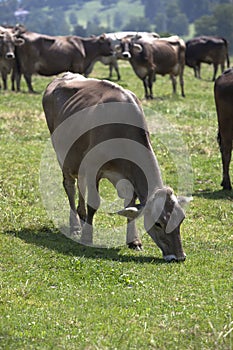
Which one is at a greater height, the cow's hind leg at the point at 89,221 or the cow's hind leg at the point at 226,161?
the cow's hind leg at the point at 89,221

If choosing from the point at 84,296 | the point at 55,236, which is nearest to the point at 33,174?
the point at 55,236

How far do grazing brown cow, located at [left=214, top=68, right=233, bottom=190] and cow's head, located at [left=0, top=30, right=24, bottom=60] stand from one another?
13.0 meters

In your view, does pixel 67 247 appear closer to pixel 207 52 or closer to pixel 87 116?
pixel 87 116

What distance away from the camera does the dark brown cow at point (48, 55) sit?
24.9 meters

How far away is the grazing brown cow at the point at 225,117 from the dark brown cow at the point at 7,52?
1307 centimetres

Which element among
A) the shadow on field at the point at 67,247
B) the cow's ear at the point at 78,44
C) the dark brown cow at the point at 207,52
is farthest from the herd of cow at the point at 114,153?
the dark brown cow at the point at 207,52

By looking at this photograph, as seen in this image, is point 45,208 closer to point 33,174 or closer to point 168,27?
point 33,174

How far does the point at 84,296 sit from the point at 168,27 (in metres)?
163

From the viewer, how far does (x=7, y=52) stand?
2436cm

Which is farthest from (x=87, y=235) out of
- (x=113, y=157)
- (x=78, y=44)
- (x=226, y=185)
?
(x=78, y=44)

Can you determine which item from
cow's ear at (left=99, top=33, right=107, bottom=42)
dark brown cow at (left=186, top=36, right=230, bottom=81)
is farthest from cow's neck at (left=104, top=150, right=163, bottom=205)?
dark brown cow at (left=186, top=36, right=230, bottom=81)

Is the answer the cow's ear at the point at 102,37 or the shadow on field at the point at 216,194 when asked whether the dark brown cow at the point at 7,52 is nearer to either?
the cow's ear at the point at 102,37

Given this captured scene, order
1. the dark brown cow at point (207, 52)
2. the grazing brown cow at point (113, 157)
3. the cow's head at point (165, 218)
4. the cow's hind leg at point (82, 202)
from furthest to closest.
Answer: the dark brown cow at point (207, 52)
the cow's hind leg at point (82, 202)
the grazing brown cow at point (113, 157)
the cow's head at point (165, 218)

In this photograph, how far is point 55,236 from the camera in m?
9.58
